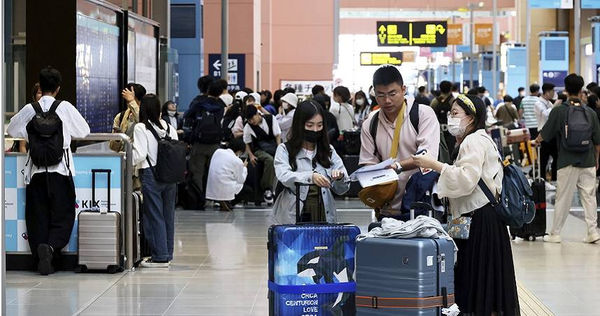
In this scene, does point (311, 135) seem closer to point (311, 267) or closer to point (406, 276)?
point (311, 267)

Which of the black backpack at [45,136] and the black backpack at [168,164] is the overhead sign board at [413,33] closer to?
the black backpack at [168,164]

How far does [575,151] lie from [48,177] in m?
5.62

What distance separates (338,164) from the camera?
7578 millimetres

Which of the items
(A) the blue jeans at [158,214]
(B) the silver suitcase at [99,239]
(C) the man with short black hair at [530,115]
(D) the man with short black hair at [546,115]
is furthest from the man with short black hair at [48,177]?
(C) the man with short black hair at [530,115]

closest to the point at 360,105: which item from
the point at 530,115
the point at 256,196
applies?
the point at 530,115

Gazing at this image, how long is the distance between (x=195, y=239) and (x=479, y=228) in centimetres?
714

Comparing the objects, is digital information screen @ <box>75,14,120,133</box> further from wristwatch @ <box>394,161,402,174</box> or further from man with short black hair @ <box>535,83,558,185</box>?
man with short black hair @ <box>535,83,558,185</box>

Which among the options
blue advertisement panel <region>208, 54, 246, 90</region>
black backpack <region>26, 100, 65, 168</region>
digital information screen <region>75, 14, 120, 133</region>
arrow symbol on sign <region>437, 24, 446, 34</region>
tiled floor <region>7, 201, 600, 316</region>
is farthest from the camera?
arrow symbol on sign <region>437, 24, 446, 34</region>

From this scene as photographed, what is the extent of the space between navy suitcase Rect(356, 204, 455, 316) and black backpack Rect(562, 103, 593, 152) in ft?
22.9

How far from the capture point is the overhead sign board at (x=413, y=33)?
4428 cm

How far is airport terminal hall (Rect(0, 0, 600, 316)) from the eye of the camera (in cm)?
649

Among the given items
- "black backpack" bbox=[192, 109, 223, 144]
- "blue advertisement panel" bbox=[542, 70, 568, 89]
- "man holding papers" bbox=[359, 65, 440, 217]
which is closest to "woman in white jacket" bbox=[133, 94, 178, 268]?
"man holding papers" bbox=[359, 65, 440, 217]

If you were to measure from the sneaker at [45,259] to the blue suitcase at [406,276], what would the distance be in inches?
198

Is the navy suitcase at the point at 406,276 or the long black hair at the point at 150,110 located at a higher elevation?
the long black hair at the point at 150,110
